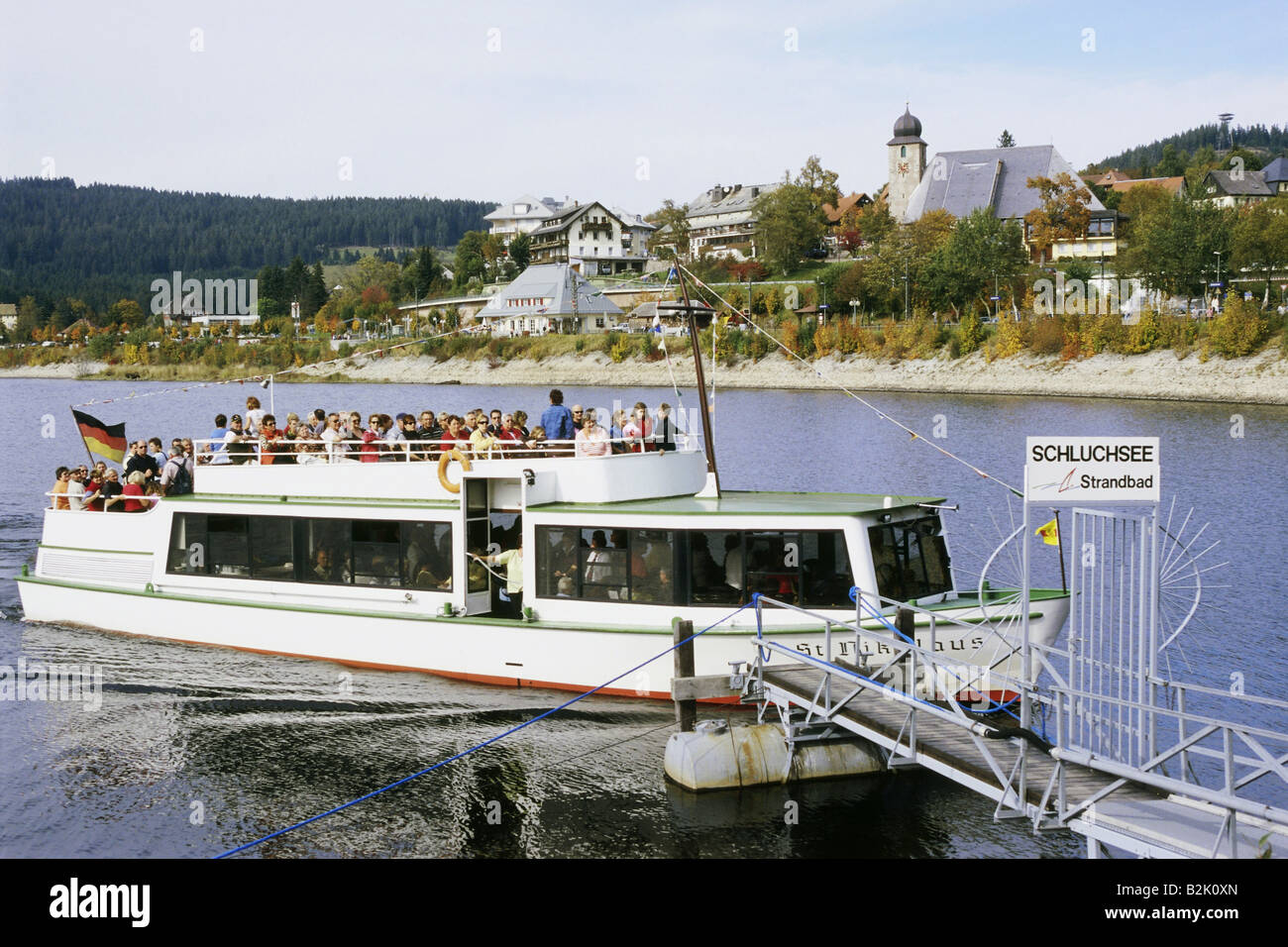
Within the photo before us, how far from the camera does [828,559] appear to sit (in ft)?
56.8

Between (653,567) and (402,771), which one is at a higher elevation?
(653,567)

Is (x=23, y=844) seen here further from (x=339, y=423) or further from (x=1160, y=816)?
(x=1160, y=816)

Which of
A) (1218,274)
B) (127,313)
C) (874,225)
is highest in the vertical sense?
(874,225)

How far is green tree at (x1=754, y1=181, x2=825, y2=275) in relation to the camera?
132 meters

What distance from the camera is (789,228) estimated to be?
433 ft

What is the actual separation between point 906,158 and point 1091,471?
14797 centimetres

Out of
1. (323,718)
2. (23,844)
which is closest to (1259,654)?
(323,718)

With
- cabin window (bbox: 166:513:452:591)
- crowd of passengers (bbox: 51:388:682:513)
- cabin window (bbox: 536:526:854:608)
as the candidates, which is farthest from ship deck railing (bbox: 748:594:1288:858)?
cabin window (bbox: 166:513:452:591)

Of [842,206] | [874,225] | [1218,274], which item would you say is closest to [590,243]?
[842,206]

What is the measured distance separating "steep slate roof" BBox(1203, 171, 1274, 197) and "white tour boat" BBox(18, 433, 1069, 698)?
5918 inches

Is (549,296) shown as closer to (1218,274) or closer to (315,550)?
(1218,274)

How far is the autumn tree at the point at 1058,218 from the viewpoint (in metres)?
117

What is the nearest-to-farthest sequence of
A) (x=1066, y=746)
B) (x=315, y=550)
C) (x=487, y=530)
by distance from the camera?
1. (x=1066, y=746)
2. (x=487, y=530)
3. (x=315, y=550)
